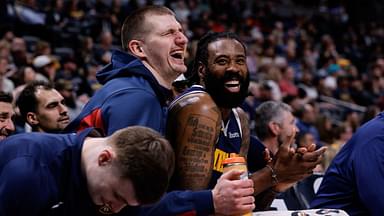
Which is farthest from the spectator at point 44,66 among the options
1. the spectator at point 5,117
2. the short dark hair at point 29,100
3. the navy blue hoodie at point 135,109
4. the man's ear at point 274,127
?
the navy blue hoodie at point 135,109

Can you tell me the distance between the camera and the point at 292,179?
289 centimetres

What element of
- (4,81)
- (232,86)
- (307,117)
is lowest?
(307,117)

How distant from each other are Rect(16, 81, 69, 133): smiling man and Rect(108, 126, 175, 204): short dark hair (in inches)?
96.4

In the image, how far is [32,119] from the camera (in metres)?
4.52

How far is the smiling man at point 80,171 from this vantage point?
2.10 meters

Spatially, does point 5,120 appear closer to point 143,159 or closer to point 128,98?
point 128,98

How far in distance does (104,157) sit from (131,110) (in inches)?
18.2

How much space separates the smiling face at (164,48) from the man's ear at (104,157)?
3.01ft

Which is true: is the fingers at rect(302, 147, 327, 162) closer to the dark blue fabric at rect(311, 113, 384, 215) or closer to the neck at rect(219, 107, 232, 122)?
the dark blue fabric at rect(311, 113, 384, 215)

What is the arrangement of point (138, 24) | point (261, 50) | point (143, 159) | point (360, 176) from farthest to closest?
point (261, 50) → point (138, 24) → point (360, 176) → point (143, 159)

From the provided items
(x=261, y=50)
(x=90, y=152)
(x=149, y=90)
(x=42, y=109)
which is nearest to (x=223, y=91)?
(x=149, y=90)

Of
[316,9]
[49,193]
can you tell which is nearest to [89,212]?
[49,193]

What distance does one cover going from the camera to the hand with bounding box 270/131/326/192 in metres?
2.78

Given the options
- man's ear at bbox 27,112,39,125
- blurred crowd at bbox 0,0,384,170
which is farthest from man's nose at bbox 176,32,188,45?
blurred crowd at bbox 0,0,384,170
